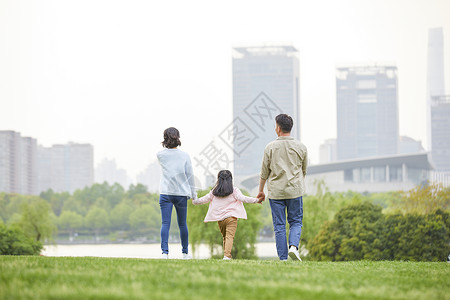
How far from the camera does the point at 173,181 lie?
8.67 metres

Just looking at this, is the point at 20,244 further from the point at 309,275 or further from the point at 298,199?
the point at 309,275

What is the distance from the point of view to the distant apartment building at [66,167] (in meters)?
177

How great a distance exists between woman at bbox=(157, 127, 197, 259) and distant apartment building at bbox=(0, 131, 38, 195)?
133919mm

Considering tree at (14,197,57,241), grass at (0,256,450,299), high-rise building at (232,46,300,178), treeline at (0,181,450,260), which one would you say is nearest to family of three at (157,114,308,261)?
grass at (0,256,450,299)

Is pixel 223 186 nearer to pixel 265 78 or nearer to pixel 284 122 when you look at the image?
pixel 284 122

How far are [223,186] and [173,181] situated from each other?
0.76 meters

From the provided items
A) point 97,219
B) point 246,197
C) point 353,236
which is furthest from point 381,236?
point 97,219

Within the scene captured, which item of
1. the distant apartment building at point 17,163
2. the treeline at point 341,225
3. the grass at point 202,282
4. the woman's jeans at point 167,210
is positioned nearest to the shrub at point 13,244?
the treeline at point 341,225

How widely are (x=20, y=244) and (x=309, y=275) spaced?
26660 millimetres

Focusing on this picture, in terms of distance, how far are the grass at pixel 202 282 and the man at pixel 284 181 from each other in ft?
6.50

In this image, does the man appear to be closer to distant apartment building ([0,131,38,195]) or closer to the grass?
the grass

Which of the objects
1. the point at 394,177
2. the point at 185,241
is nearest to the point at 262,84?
the point at 394,177

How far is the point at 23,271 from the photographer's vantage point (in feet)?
16.8

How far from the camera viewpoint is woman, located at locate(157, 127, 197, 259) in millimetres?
8672
